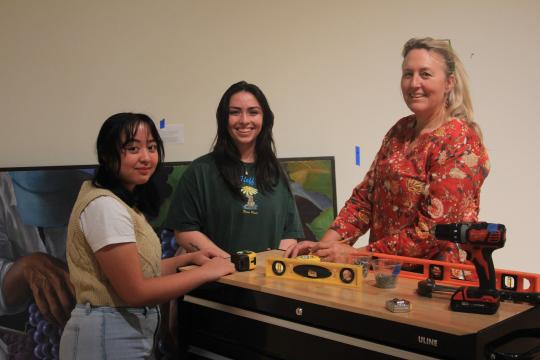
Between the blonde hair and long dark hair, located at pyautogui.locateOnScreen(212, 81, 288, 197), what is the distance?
870 mm

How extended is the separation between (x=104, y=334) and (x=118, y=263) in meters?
0.25

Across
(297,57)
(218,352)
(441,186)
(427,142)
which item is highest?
(297,57)

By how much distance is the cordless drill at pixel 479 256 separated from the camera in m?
1.47

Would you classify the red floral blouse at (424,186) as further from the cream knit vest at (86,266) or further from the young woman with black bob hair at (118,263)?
the cream knit vest at (86,266)

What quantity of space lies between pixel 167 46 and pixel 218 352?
7.70 ft

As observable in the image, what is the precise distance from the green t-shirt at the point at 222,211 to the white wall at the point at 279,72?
116 centimetres

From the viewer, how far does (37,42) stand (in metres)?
3.51

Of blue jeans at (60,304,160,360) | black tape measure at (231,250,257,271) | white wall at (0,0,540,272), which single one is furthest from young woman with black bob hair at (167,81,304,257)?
white wall at (0,0,540,272)

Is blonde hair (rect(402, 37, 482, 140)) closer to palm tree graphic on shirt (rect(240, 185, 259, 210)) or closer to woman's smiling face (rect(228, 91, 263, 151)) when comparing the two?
woman's smiling face (rect(228, 91, 263, 151))

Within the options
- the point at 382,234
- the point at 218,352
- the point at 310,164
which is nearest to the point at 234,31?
the point at 310,164

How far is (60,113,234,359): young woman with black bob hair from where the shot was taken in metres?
1.77

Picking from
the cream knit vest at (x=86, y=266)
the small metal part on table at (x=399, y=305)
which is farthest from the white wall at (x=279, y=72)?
the small metal part on table at (x=399, y=305)

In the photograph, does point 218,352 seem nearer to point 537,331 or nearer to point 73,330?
point 73,330

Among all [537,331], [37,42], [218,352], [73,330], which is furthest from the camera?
[37,42]
